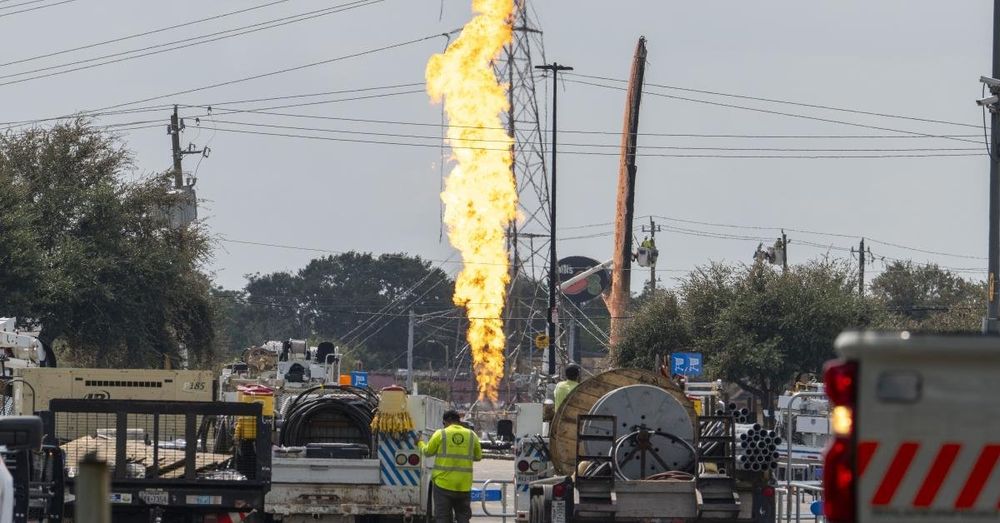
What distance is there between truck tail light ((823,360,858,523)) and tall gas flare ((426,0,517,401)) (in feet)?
163

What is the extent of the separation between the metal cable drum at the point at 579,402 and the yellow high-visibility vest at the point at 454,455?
834 mm

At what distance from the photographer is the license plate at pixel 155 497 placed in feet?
56.3

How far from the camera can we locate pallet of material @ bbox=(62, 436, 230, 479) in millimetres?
17734

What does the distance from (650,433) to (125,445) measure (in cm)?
474

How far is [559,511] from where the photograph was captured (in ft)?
56.4

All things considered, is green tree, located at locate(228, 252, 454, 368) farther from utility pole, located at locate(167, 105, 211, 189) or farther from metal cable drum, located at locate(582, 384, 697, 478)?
metal cable drum, located at locate(582, 384, 697, 478)

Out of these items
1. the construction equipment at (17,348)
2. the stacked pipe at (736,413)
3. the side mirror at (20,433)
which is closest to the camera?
the side mirror at (20,433)

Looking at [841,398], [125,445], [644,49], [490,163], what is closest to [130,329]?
[490,163]

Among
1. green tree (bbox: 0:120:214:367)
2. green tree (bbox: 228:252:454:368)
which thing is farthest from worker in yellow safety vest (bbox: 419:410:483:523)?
green tree (bbox: 228:252:454:368)

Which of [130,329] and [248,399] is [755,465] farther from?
[130,329]

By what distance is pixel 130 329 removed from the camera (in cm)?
4981

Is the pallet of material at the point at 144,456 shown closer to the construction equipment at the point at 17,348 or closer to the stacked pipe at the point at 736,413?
the stacked pipe at the point at 736,413

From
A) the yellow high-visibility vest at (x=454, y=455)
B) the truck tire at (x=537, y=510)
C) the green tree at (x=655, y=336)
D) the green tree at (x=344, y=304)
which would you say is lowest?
the truck tire at (x=537, y=510)

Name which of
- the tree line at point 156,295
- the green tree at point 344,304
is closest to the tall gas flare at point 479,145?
the tree line at point 156,295
